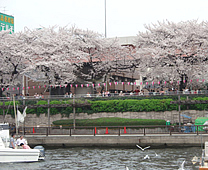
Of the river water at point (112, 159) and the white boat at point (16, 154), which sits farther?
the white boat at point (16, 154)

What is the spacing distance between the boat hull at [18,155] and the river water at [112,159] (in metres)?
0.52

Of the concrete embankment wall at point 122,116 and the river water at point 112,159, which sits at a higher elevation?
the concrete embankment wall at point 122,116

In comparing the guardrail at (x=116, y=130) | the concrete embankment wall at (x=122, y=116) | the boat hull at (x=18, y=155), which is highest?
the concrete embankment wall at (x=122, y=116)

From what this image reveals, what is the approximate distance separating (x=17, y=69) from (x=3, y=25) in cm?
1363

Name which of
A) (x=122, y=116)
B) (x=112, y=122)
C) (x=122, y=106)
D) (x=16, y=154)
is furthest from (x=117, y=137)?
(x=122, y=106)

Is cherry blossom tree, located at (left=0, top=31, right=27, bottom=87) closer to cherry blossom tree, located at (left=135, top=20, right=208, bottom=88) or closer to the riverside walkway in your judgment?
cherry blossom tree, located at (left=135, top=20, right=208, bottom=88)

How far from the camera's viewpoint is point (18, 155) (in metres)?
27.4

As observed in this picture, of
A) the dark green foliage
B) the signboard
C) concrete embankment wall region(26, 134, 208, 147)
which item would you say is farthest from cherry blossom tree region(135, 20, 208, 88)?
the signboard

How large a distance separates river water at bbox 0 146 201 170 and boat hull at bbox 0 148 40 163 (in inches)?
20.6

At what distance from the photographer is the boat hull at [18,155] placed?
27109 millimetres

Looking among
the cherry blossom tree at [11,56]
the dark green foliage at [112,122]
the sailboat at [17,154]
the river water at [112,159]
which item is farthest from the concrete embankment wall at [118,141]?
the cherry blossom tree at [11,56]

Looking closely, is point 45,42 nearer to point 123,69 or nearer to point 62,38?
point 62,38

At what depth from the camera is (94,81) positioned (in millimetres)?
55344

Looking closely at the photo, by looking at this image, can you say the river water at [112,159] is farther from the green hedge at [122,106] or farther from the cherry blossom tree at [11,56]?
the cherry blossom tree at [11,56]
